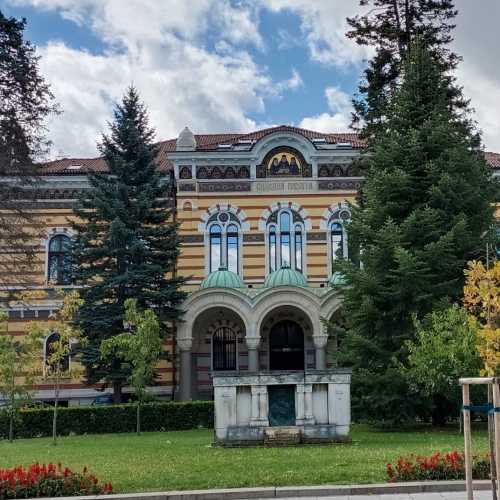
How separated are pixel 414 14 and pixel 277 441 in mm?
18161

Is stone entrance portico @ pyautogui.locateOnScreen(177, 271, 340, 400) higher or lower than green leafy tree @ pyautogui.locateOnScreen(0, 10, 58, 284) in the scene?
lower

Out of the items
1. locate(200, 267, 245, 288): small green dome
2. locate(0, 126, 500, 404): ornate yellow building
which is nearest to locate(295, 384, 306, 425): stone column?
locate(200, 267, 245, 288): small green dome

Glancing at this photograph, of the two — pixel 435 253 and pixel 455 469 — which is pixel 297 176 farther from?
pixel 455 469

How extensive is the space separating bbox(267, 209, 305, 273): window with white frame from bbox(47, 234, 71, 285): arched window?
9.58 metres

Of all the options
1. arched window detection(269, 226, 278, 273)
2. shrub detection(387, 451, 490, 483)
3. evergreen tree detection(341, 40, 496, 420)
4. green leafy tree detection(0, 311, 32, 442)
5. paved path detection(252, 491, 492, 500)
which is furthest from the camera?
arched window detection(269, 226, 278, 273)

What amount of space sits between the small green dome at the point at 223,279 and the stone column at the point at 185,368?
8.66 feet

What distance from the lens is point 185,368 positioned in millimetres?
30719

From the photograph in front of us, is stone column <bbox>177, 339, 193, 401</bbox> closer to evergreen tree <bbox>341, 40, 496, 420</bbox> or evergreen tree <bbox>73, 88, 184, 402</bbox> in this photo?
evergreen tree <bbox>73, 88, 184, 402</bbox>

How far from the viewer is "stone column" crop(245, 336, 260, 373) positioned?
30.4m

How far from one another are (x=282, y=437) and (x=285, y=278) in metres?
15.2

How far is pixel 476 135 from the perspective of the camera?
24.0 meters

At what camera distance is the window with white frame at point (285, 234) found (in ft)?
110

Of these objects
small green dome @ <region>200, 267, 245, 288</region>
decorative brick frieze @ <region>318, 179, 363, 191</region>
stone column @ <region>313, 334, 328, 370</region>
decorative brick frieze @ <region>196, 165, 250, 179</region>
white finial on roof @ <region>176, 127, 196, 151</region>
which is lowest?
stone column @ <region>313, 334, 328, 370</region>

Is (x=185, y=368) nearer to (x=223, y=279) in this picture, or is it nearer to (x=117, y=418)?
(x=223, y=279)
